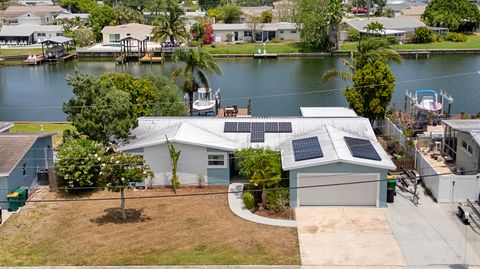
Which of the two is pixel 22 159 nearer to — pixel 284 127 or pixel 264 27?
pixel 284 127

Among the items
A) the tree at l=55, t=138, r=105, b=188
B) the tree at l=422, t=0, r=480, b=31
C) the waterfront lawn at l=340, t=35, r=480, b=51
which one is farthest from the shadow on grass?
the tree at l=422, t=0, r=480, b=31

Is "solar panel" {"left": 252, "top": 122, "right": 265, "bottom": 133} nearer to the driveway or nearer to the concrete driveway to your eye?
the concrete driveway

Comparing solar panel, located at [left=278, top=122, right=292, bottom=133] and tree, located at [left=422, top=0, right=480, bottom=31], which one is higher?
tree, located at [left=422, top=0, right=480, bottom=31]

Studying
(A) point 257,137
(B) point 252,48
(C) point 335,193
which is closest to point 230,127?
(A) point 257,137

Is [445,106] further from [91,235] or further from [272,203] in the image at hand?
[91,235]

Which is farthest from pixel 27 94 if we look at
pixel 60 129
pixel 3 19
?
pixel 3 19

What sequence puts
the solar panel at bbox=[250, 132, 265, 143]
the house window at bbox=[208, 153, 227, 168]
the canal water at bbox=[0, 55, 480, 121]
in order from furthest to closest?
the canal water at bbox=[0, 55, 480, 121], the solar panel at bbox=[250, 132, 265, 143], the house window at bbox=[208, 153, 227, 168]

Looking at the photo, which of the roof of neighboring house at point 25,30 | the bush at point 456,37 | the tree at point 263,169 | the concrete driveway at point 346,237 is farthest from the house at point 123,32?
the concrete driveway at point 346,237
